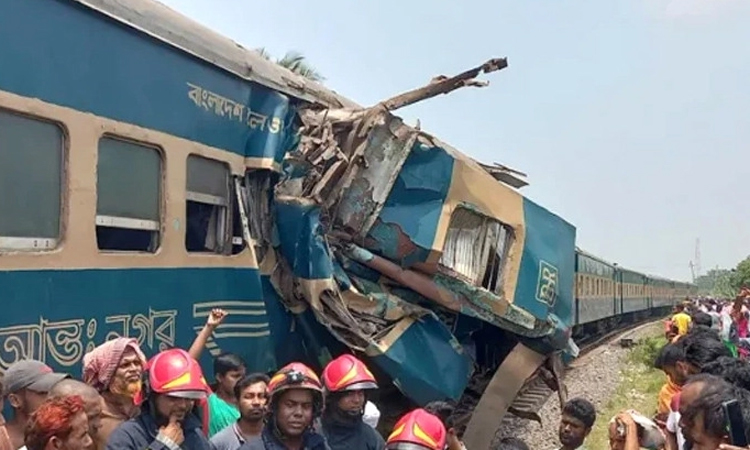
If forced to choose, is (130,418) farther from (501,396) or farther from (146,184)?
(501,396)

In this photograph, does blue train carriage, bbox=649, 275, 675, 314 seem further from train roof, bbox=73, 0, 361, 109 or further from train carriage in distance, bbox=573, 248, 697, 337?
train roof, bbox=73, 0, 361, 109

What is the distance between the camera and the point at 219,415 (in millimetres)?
4312

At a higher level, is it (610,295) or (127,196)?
(127,196)

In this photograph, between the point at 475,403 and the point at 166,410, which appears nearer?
the point at 166,410

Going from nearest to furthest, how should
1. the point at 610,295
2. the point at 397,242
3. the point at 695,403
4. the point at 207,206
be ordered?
the point at 695,403 → the point at 207,206 → the point at 397,242 → the point at 610,295

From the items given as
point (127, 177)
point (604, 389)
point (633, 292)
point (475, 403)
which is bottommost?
point (604, 389)

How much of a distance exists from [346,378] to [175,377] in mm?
902

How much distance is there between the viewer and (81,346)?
13.2ft

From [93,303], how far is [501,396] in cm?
393

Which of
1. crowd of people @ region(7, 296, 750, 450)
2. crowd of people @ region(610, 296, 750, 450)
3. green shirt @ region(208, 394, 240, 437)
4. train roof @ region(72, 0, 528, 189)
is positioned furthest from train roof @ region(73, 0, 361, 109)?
crowd of people @ region(610, 296, 750, 450)

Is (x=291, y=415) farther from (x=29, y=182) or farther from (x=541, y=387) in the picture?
(x=541, y=387)

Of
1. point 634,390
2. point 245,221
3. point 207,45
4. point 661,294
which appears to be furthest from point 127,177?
point 661,294

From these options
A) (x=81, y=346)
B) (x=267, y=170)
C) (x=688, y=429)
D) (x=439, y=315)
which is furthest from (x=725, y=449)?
(x=439, y=315)

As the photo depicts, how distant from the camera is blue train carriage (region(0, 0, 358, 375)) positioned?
3740 millimetres
